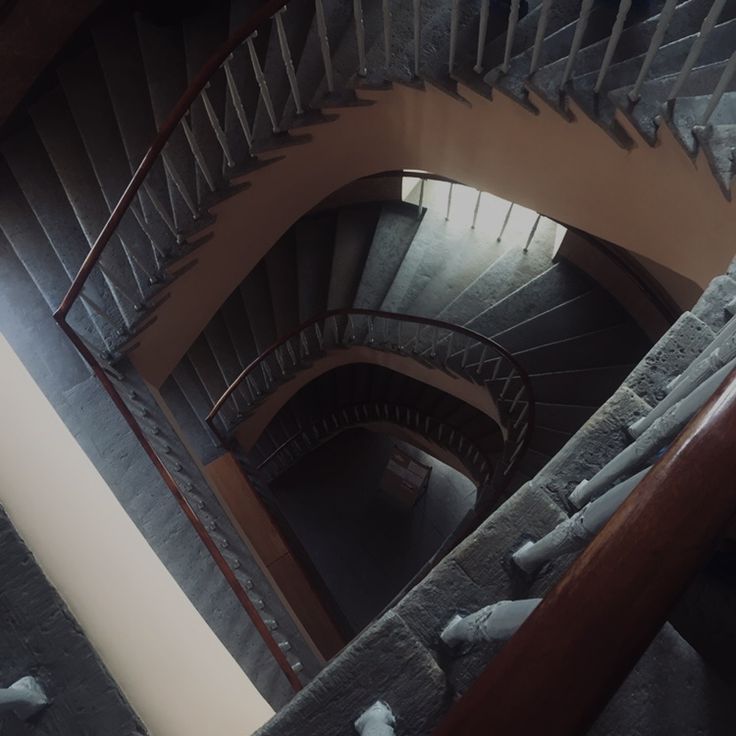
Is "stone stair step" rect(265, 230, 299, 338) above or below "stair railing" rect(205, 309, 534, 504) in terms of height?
above

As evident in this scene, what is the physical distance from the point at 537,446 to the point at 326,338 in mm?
2562

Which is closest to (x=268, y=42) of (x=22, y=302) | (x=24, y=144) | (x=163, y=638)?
(x=24, y=144)

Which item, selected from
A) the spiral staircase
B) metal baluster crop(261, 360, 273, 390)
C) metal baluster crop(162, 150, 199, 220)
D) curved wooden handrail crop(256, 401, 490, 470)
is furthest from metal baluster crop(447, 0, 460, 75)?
curved wooden handrail crop(256, 401, 490, 470)

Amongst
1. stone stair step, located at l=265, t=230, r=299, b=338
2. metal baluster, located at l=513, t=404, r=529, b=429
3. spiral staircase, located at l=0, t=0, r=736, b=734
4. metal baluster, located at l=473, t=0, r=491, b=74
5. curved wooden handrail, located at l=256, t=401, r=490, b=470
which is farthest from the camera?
curved wooden handrail, located at l=256, t=401, r=490, b=470

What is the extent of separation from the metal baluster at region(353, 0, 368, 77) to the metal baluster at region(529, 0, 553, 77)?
965 millimetres

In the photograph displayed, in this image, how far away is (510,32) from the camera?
3.16 metres

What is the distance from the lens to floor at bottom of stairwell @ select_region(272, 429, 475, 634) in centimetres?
966

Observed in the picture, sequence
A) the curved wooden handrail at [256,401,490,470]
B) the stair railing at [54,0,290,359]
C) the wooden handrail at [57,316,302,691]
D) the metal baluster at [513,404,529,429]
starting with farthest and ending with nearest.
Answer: the curved wooden handrail at [256,401,490,470] → the metal baluster at [513,404,529,429] → the stair railing at [54,0,290,359] → the wooden handrail at [57,316,302,691]

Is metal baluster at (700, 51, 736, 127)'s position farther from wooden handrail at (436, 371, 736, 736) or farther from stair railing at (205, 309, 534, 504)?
stair railing at (205, 309, 534, 504)

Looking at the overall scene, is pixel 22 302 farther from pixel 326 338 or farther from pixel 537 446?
pixel 537 446

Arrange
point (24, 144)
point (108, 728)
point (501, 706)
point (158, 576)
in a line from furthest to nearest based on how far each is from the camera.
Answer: point (24, 144), point (158, 576), point (108, 728), point (501, 706)

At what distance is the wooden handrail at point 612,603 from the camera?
3.08 ft

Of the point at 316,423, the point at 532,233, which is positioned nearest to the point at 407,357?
the point at 532,233

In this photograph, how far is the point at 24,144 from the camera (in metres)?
5.23
